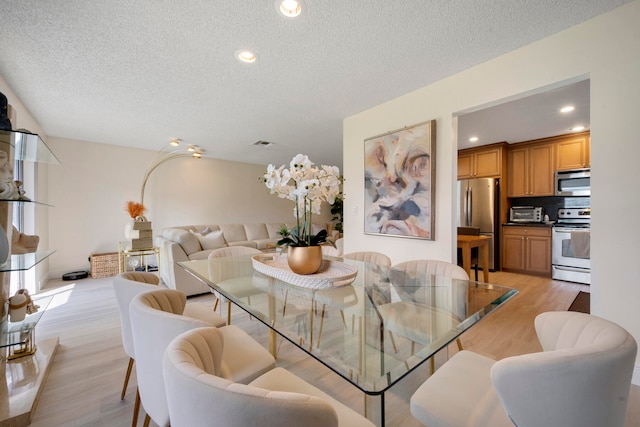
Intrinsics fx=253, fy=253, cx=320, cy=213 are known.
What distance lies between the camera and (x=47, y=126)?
3.76m

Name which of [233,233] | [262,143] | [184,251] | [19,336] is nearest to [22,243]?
[19,336]

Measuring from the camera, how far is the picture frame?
8.34ft

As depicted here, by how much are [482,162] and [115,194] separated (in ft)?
23.1

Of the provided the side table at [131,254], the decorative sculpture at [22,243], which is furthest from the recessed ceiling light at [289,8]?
the side table at [131,254]

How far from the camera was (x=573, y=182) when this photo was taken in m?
4.11

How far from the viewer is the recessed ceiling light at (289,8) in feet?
4.99

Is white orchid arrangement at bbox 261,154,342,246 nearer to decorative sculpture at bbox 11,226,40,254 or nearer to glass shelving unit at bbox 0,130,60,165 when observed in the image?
glass shelving unit at bbox 0,130,60,165

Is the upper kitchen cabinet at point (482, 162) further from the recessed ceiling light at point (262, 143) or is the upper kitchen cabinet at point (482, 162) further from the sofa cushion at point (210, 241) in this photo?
the sofa cushion at point (210, 241)

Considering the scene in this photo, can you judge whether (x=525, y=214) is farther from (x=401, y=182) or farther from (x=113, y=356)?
(x=113, y=356)

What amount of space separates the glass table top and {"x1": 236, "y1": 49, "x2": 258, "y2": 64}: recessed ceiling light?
5.71 ft

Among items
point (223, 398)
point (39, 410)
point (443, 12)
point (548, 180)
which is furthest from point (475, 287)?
point (548, 180)

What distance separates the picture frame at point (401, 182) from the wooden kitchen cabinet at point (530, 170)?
3267mm

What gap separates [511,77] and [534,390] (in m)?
2.33

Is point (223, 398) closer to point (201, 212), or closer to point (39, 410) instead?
point (39, 410)
